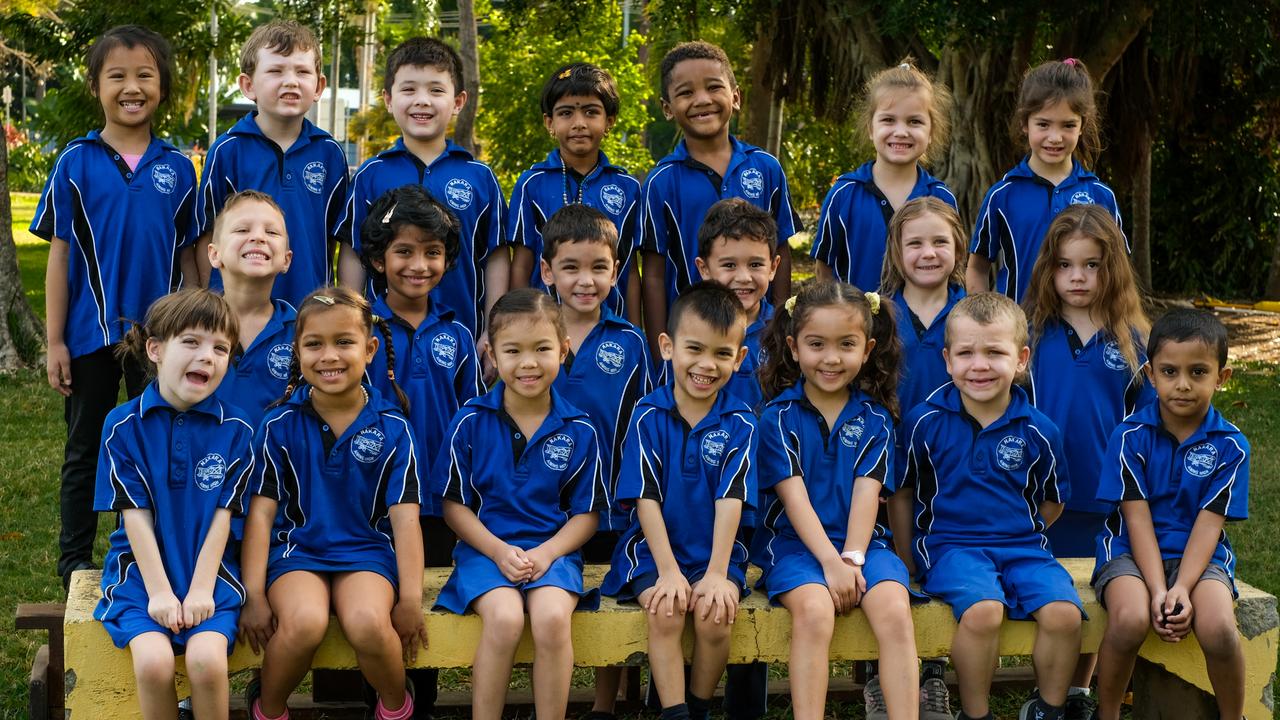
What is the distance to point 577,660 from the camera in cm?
387

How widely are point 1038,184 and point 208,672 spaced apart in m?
3.29

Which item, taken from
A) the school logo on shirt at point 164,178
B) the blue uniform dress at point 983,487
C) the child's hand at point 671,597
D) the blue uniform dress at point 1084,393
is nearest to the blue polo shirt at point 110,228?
the school logo on shirt at point 164,178

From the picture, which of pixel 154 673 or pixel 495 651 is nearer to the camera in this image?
pixel 154 673

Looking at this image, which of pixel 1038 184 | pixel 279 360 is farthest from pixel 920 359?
pixel 279 360

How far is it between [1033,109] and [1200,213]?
41.4ft

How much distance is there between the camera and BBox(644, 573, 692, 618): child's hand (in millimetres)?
3781

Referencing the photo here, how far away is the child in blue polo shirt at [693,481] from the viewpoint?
3.86 metres

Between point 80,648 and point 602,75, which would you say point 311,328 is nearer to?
point 80,648

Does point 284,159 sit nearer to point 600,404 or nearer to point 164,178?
point 164,178

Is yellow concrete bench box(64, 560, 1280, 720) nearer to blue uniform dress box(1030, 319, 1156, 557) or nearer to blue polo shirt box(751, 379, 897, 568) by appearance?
blue polo shirt box(751, 379, 897, 568)

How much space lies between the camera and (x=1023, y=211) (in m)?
4.95

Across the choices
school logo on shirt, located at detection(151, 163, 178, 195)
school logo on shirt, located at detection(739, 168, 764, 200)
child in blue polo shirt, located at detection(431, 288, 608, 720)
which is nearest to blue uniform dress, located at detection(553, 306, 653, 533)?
child in blue polo shirt, located at detection(431, 288, 608, 720)

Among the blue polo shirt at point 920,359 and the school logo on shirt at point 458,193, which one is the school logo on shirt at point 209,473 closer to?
the school logo on shirt at point 458,193

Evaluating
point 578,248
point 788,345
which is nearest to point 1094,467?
point 788,345
